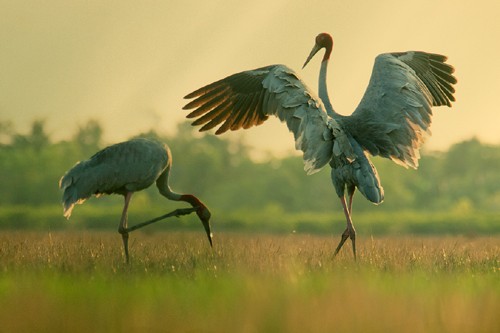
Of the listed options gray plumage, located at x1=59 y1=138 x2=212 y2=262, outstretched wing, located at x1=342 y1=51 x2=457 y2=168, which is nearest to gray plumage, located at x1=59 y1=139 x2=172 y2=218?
gray plumage, located at x1=59 y1=138 x2=212 y2=262

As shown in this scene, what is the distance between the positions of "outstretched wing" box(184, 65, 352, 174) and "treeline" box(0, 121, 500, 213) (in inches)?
567

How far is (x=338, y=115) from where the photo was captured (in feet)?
32.3

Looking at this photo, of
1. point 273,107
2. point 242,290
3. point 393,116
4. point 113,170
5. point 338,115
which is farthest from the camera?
point 113,170

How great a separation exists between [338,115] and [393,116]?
0.62m

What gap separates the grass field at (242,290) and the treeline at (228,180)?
611 inches

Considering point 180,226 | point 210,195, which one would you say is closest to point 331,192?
point 210,195

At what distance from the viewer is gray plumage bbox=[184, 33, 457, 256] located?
884 cm

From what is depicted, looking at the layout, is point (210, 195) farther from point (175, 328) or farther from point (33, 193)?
point (175, 328)

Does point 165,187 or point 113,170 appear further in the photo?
point 165,187

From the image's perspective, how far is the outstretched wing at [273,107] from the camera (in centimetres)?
877

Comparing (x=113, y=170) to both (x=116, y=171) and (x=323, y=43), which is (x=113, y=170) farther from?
(x=323, y=43)

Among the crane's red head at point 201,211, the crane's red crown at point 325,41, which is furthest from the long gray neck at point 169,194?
the crane's red crown at point 325,41

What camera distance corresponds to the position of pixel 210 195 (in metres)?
30.9

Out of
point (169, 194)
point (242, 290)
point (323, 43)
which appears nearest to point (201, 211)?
point (169, 194)
